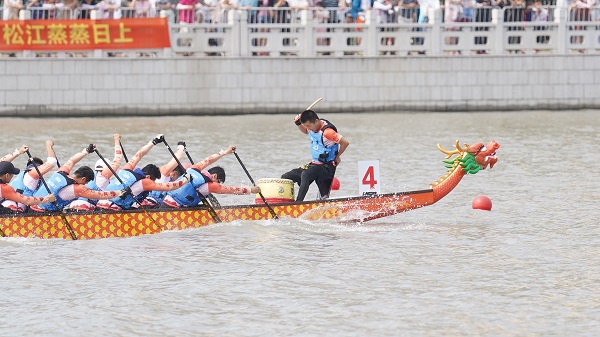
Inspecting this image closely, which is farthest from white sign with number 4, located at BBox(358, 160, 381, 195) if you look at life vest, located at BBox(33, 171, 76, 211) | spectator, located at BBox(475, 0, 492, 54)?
spectator, located at BBox(475, 0, 492, 54)

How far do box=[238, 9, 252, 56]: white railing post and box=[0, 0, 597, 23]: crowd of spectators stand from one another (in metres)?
0.17

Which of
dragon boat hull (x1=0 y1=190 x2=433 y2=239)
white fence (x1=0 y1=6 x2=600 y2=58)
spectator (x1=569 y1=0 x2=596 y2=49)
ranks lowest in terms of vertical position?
dragon boat hull (x1=0 y1=190 x2=433 y2=239)

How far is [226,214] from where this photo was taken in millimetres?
18281

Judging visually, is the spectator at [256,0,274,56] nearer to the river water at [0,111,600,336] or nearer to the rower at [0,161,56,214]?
the river water at [0,111,600,336]

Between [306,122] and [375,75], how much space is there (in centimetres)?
1525

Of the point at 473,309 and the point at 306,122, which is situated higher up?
the point at 306,122

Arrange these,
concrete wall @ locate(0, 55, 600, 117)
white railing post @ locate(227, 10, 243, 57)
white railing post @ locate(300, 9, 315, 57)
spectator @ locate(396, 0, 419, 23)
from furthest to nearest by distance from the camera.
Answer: spectator @ locate(396, 0, 419, 23) → white railing post @ locate(300, 9, 315, 57) → white railing post @ locate(227, 10, 243, 57) → concrete wall @ locate(0, 55, 600, 117)

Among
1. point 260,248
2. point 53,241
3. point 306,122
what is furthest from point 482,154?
point 53,241

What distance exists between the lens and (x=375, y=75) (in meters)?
33.9

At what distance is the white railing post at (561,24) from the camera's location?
34.0 m

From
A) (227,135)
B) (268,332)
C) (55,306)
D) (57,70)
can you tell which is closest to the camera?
(268,332)

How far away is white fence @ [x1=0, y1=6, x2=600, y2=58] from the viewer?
3312cm

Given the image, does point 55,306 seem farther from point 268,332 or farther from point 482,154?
point 482,154

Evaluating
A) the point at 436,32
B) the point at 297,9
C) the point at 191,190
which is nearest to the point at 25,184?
the point at 191,190
